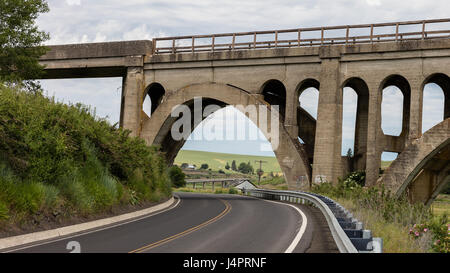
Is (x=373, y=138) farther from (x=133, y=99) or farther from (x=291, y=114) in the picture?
(x=133, y=99)

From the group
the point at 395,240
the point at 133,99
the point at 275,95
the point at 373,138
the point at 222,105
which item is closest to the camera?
the point at 395,240

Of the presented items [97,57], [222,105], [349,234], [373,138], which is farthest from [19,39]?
[349,234]

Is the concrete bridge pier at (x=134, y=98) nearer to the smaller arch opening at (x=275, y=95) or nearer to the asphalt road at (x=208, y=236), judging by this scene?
the smaller arch opening at (x=275, y=95)

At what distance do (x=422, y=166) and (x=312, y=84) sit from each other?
10.2 metres

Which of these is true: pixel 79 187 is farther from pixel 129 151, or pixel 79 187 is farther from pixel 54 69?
pixel 54 69

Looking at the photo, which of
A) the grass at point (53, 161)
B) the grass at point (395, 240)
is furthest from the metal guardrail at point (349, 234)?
the grass at point (53, 161)

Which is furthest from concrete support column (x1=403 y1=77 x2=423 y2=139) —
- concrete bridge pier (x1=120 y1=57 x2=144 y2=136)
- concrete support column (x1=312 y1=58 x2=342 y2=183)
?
concrete bridge pier (x1=120 y1=57 x2=144 y2=136)

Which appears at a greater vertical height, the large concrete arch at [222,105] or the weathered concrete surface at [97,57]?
the weathered concrete surface at [97,57]

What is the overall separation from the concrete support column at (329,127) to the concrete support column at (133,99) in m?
14.5

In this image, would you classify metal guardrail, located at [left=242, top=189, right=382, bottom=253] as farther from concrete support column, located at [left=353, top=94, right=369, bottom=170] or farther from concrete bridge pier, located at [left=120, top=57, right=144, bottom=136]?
concrete bridge pier, located at [left=120, top=57, right=144, bottom=136]

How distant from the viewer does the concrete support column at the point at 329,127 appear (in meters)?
36.1

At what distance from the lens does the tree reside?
34.0 meters

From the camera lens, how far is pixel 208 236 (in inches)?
598
